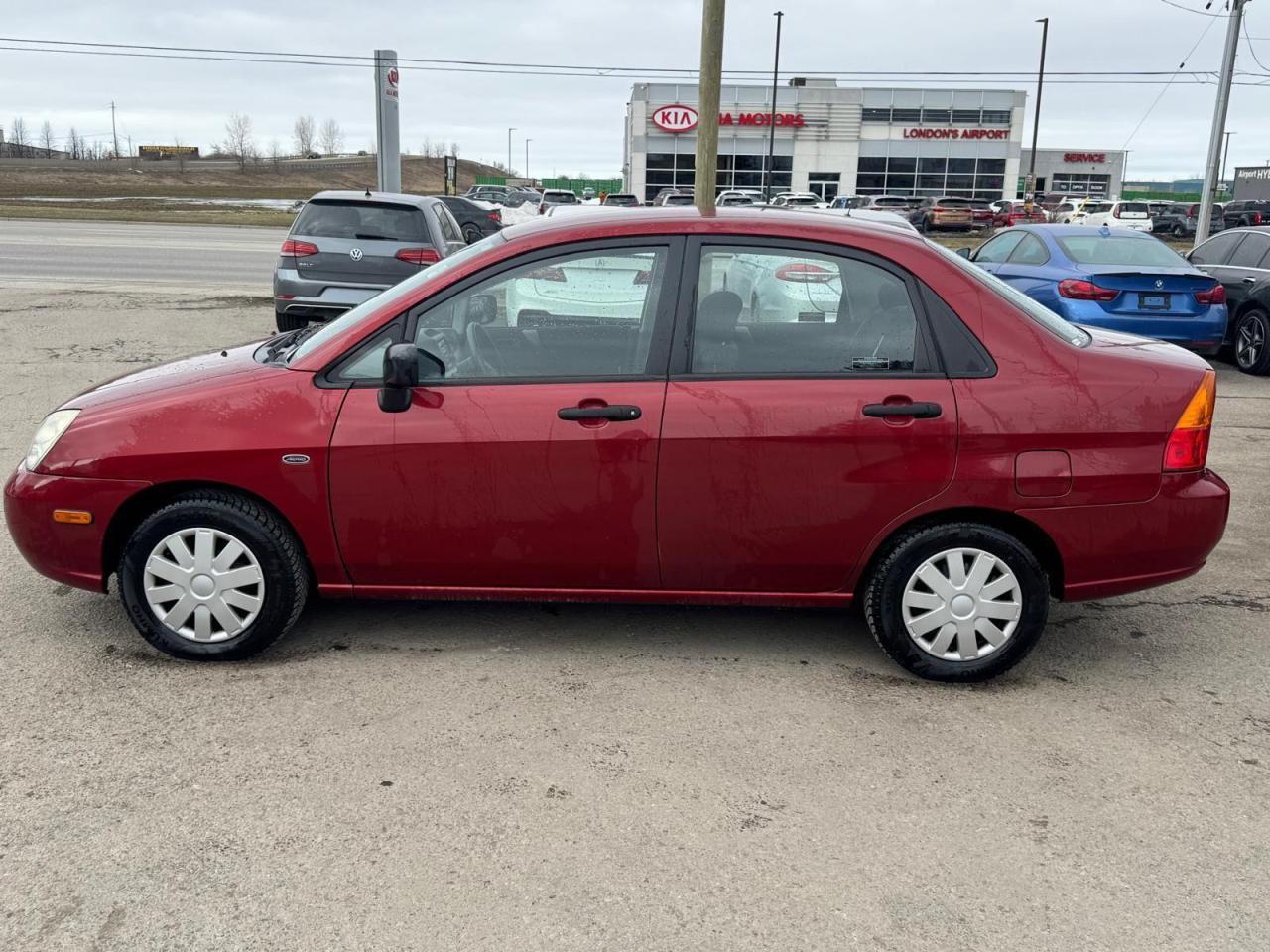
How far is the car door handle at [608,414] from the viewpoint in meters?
3.88

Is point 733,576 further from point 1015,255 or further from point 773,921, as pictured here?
point 1015,255

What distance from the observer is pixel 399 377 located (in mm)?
3844

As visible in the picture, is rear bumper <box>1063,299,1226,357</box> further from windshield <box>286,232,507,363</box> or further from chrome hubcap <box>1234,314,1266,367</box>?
windshield <box>286,232,507,363</box>

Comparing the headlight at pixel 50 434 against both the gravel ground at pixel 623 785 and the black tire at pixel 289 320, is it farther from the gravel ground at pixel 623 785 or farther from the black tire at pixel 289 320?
the black tire at pixel 289 320

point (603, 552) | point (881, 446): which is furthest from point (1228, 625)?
point (603, 552)

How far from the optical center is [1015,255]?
38.7 feet

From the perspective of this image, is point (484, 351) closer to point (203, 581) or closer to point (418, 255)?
point (203, 581)

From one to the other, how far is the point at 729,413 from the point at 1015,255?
9.02m

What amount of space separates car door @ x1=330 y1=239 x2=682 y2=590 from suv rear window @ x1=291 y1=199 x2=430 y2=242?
7.81m

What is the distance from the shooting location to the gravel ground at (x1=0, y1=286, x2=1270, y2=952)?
2705mm

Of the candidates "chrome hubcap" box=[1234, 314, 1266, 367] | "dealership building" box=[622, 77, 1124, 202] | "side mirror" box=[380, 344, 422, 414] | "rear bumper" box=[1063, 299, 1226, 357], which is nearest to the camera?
"side mirror" box=[380, 344, 422, 414]

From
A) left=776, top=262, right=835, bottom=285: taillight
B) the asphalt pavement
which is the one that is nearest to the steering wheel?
left=776, top=262, right=835, bottom=285: taillight

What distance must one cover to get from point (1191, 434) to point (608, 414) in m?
2.12


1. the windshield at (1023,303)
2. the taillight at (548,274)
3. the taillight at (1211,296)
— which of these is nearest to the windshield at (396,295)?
the taillight at (548,274)
